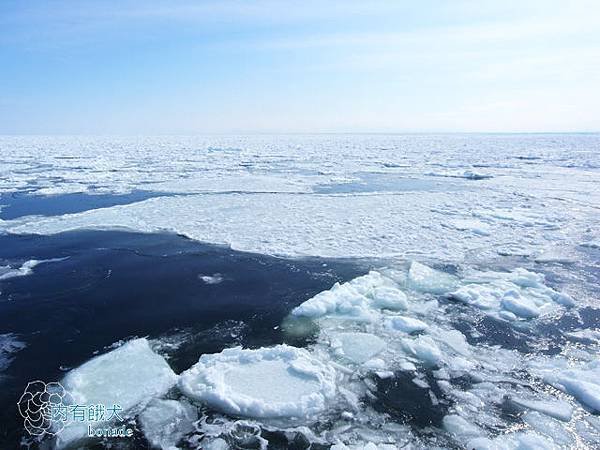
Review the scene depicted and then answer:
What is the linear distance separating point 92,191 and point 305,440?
52.9 feet

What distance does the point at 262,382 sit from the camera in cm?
431

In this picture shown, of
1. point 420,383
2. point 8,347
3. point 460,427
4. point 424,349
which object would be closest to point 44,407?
point 8,347

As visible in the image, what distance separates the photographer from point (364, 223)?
11219mm

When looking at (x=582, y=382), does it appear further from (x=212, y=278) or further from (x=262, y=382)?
(x=212, y=278)

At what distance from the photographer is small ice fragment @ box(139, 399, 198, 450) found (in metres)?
3.58

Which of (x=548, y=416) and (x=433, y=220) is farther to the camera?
(x=433, y=220)

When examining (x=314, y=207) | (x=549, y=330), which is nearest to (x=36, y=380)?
(x=549, y=330)

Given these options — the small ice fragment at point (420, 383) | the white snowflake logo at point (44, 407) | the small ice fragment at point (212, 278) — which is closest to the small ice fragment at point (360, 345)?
the small ice fragment at point (420, 383)

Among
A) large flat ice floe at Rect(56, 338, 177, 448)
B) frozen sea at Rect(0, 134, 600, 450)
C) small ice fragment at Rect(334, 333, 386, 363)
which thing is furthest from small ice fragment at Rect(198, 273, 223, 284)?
small ice fragment at Rect(334, 333, 386, 363)

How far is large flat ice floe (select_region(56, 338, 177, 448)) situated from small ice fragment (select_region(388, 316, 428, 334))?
2982 mm

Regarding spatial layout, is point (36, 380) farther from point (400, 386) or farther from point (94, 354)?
point (400, 386)

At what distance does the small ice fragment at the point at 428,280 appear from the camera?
6793 mm

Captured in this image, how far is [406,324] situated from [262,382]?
226 cm

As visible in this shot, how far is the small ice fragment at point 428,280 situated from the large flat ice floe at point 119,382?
432 centimetres
